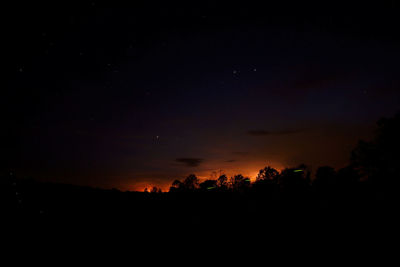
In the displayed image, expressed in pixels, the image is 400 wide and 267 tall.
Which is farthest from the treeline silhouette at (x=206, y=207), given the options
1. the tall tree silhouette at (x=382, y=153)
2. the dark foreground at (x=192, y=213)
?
the tall tree silhouette at (x=382, y=153)

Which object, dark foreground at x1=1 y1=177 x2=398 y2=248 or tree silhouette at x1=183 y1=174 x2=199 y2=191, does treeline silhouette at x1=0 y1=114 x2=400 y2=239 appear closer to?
dark foreground at x1=1 y1=177 x2=398 y2=248

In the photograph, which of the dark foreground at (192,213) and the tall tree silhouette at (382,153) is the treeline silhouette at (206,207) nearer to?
the dark foreground at (192,213)

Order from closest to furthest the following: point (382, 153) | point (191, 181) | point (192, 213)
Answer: point (192, 213) < point (382, 153) < point (191, 181)

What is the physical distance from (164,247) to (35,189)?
210 inches

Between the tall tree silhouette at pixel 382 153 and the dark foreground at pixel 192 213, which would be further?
the tall tree silhouette at pixel 382 153

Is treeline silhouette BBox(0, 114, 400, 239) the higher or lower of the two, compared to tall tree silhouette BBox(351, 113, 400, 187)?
lower

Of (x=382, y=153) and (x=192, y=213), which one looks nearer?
(x=192, y=213)

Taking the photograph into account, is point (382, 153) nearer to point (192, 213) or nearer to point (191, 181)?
point (192, 213)

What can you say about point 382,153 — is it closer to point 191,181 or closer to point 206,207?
point 206,207

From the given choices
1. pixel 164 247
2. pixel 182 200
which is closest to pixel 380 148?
pixel 182 200

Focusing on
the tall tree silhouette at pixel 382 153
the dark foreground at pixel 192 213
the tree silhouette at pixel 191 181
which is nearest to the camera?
the dark foreground at pixel 192 213

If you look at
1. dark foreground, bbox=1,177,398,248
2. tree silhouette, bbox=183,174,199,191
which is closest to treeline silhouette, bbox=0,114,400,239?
dark foreground, bbox=1,177,398,248

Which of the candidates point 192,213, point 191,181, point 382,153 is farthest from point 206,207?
point 191,181

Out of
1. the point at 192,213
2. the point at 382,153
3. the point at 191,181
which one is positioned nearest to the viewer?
the point at 192,213
